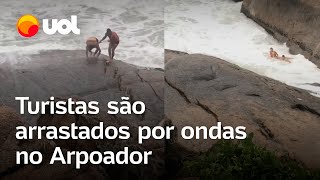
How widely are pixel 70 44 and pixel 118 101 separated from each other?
4104 millimetres

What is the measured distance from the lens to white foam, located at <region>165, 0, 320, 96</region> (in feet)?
28.2

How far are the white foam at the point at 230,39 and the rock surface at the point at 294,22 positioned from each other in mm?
219

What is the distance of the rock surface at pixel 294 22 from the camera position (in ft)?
31.7

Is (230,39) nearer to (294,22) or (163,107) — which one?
(294,22)

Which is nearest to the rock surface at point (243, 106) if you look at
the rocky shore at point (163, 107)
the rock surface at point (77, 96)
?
the rocky shore at point (163, 107)

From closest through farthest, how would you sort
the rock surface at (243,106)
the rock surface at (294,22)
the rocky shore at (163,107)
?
the rocky shore at (163,107) → the rock surface at (243,106) → the rock surface at (294,22)

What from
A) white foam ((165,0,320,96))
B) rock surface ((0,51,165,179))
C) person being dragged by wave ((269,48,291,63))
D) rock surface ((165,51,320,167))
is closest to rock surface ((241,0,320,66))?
white foam ((165,0,320,96))

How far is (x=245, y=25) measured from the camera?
1177 centimetres

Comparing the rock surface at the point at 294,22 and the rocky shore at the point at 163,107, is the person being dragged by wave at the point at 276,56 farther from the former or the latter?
the rocky shore at the point at 163,107

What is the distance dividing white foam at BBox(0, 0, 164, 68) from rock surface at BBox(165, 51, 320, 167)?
5.11 feet

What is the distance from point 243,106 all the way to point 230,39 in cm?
552

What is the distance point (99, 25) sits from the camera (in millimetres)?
11234

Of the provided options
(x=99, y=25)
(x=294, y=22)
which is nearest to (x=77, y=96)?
(x=99, y=25)

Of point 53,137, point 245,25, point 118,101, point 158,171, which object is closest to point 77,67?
point 118,101
